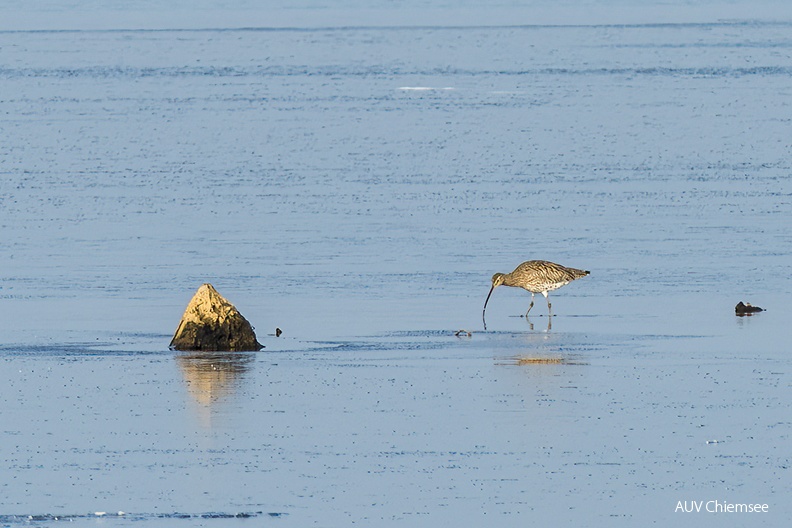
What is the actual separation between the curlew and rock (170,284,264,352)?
2767 mm

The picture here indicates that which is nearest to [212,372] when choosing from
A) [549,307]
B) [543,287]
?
[549,307]

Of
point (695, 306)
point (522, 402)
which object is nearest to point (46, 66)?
point (695, 306)

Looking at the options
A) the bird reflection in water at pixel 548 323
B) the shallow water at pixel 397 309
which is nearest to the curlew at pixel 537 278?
the shallow water at pixel 397 309

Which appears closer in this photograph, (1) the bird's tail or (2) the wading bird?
(2) the wading bird

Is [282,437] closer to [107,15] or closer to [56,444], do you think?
[56,444]

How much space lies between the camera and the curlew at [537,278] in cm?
1664

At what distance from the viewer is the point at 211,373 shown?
13555 mm

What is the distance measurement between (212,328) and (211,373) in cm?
104

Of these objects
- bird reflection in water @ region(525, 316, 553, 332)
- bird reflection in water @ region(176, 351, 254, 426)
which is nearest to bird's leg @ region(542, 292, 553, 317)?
bird reflection in water @ region(525, 316, 553, 332)

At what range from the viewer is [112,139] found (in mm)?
32281

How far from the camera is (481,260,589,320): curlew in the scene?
54.6 feet

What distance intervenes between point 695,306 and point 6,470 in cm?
740

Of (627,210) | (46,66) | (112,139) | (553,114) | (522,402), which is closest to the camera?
(522,402)

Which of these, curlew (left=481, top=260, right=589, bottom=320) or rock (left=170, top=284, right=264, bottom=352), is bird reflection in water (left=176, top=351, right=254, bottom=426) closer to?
rock (left=170, top=284, right=264, bottom=352)
